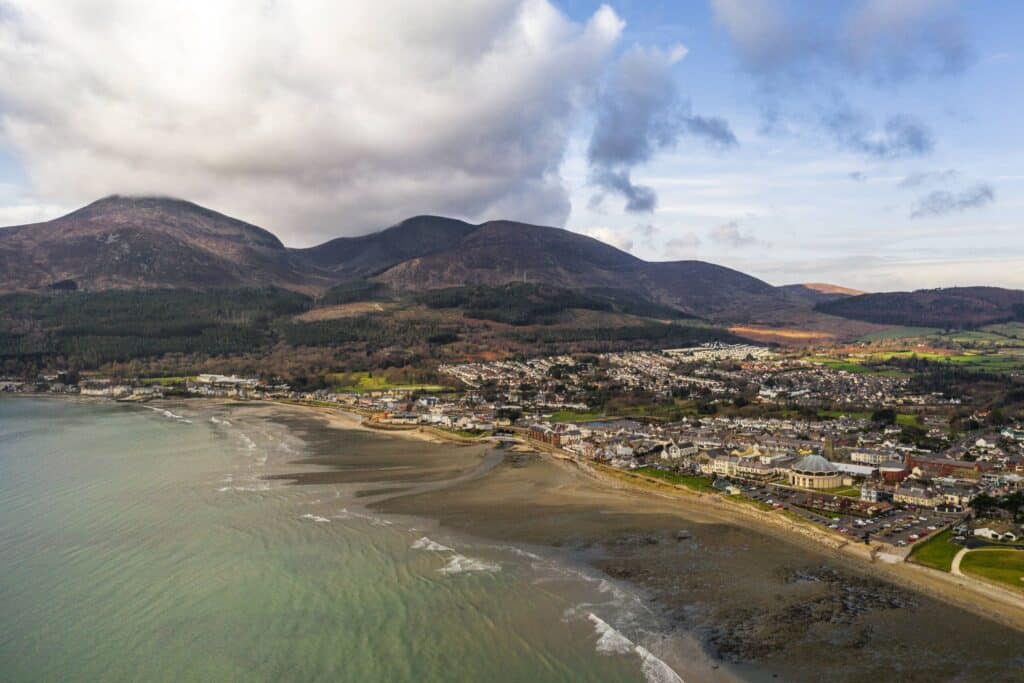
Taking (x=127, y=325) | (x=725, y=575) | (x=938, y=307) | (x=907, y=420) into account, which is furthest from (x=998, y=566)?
(x=938, y=307)

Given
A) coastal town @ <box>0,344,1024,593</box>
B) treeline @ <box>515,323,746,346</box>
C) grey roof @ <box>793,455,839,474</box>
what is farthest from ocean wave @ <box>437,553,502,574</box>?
treeline @ <box>515,323,746,346</box>

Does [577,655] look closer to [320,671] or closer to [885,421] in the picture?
[320,671]

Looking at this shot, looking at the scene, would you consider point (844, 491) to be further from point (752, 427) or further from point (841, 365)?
point (841, 365)

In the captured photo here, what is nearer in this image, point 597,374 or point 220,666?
point 220,666

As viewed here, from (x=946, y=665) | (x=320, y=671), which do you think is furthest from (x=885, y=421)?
(x=320, y=671)

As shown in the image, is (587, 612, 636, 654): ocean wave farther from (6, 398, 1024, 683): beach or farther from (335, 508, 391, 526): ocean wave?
(335, 508, 391, 526): ocean wave

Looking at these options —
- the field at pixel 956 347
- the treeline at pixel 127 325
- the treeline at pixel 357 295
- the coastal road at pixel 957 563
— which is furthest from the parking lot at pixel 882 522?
the treeline at pixel 357 295
